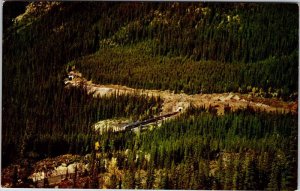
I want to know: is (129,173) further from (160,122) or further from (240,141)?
(240,141)

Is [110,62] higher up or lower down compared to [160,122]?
higher up

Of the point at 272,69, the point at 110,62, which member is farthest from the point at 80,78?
the point at 272,69

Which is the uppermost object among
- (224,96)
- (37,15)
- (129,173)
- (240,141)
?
(37,15)
